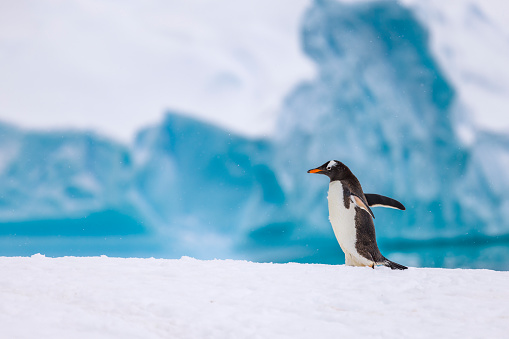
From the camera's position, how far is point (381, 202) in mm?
7516

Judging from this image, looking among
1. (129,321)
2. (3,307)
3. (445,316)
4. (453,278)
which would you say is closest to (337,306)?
(445,316)

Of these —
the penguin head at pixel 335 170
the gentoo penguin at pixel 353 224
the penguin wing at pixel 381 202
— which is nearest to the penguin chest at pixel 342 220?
the gentoo penguin at pixel 353 224

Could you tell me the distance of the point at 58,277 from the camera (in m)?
4.14

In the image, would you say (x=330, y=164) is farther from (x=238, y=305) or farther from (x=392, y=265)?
(x=238, y=305)

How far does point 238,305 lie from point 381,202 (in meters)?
4.81

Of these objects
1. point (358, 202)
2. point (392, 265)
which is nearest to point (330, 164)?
point (358, 202)

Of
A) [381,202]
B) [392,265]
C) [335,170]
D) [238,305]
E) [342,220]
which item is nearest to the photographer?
[238,305]

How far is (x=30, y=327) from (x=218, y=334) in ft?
4.03

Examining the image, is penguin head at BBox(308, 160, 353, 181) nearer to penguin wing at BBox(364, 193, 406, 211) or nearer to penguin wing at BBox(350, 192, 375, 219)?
penguin wing at BBox(350, 192, 375, 219)

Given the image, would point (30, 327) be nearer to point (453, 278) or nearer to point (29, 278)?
point (29, 278)

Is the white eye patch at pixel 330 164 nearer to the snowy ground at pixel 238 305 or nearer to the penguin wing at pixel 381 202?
the penguin wing at pixel 381 202

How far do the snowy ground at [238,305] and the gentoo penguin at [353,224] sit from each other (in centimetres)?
168

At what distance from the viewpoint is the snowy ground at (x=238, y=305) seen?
2.89 m

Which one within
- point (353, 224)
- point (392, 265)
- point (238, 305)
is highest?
point (353, 224)
